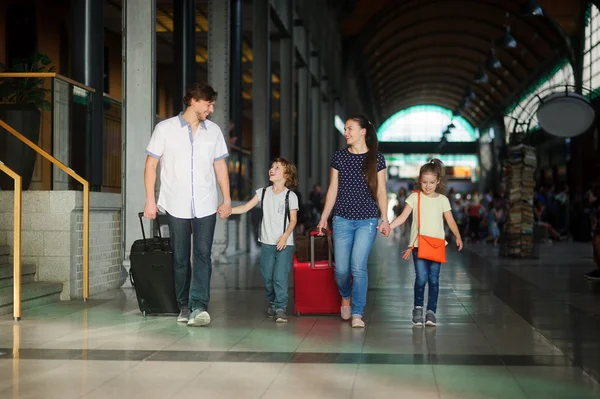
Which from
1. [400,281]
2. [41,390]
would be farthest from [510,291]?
[41,390]

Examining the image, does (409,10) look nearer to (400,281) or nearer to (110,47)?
(110,47)

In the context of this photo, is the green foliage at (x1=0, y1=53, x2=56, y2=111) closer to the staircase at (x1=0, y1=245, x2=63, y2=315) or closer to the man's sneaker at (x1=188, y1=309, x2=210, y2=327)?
the staircase at (x1=0, y1=245, x2=63, y2=315)

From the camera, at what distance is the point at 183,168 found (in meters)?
7.22

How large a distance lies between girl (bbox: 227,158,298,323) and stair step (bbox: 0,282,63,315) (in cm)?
219

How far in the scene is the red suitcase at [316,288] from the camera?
7.90m

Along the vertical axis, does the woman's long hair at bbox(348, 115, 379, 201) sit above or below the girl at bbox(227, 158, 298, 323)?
above

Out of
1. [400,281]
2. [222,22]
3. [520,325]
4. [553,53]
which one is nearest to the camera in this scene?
[520,325]

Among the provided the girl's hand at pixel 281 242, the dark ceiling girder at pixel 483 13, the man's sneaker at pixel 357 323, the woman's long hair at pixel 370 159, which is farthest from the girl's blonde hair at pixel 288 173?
the dark ceiling girder at pixel 483 13

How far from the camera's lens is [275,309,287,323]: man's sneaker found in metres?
7.54

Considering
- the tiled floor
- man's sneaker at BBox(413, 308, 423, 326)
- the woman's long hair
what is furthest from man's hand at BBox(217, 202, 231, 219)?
man's sneaker at BBox(413, 308, 423, 326)

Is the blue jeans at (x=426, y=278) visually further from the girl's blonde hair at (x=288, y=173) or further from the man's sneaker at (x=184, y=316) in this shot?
the man's sneaker at (x=184, y=316)

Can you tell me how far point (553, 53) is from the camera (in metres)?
45.7

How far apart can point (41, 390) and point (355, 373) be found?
1735 mm

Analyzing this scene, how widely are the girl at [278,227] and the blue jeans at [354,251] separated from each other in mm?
545
